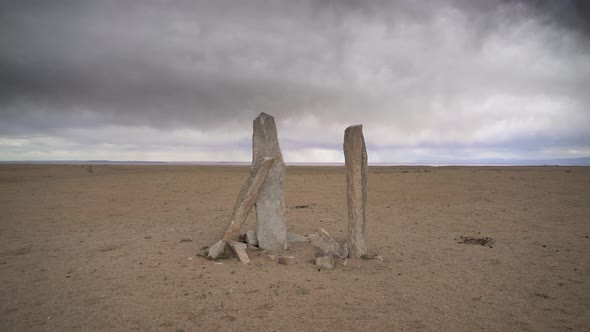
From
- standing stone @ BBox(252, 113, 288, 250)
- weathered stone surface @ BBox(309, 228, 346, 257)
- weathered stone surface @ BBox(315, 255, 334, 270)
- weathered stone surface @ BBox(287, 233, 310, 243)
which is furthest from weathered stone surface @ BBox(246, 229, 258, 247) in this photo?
weathered stone surface @ BBox(315, 255, 334, 270)

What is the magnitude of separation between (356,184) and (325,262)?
2253 millimetres

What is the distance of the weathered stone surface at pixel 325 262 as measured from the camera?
351 inches

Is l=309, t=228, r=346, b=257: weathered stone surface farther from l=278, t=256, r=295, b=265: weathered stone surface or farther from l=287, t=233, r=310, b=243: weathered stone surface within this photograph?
l=278, t=256, r=295, b=265: weathered stone surface

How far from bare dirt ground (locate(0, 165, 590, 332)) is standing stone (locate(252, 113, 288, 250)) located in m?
0.77

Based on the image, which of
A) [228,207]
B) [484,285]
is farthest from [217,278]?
[228,207]

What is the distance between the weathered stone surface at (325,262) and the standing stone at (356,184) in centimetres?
100

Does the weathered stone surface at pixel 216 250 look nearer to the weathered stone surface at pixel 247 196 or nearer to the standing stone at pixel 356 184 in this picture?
the weathered stone surface at pixel 247 196

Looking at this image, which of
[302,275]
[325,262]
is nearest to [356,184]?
[325,262]

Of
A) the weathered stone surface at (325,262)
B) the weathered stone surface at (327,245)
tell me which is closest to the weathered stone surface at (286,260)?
the weathered stone surface at (325,262)

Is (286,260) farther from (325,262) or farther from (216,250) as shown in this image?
(216,250)

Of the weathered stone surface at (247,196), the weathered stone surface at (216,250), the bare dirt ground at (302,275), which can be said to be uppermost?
the weathered stone surface at (247,196)

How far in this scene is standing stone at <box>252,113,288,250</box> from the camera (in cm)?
1072

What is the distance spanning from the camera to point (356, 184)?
9.71 meters

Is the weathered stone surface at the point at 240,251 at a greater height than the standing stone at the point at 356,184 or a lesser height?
lesser
